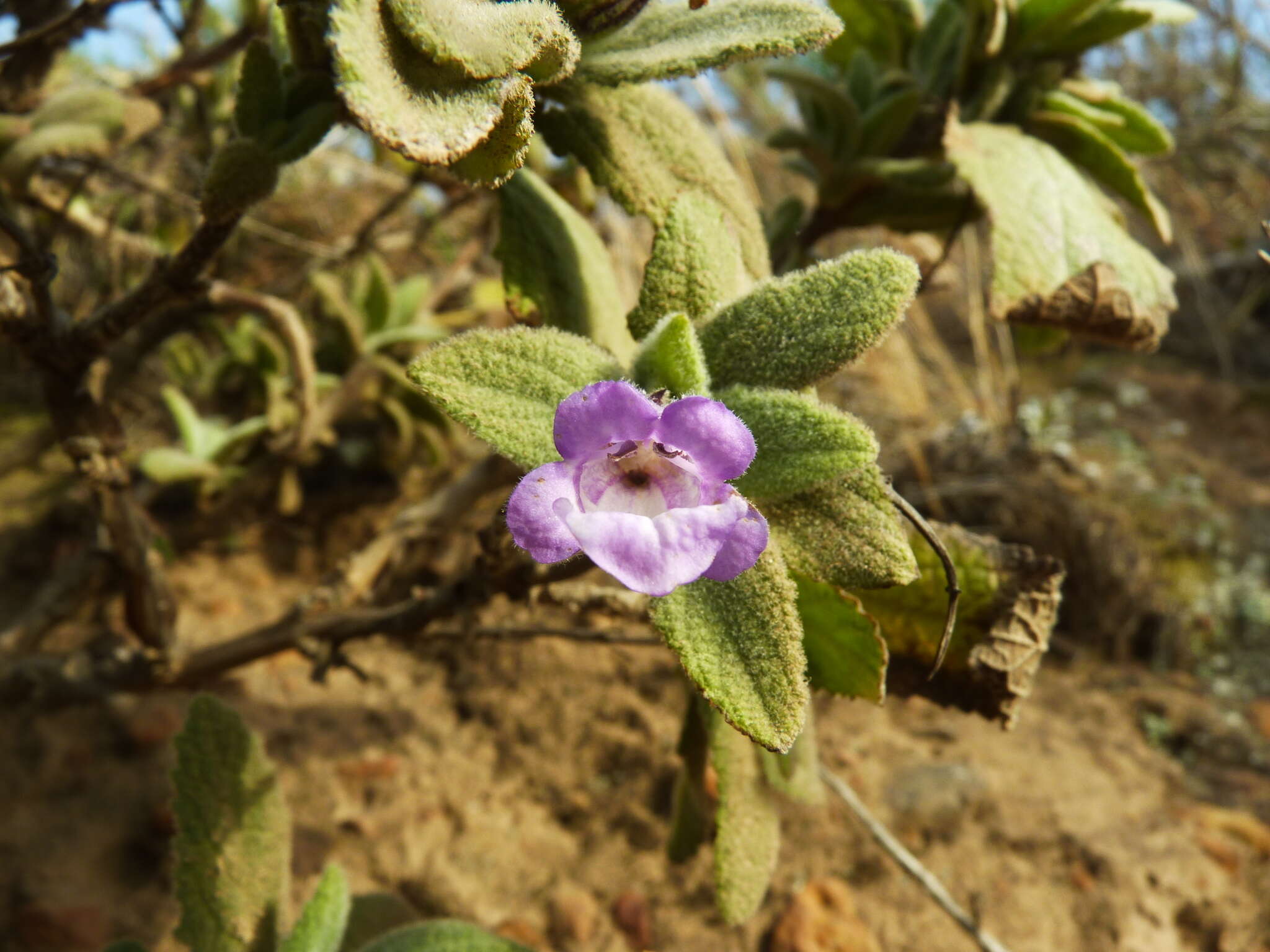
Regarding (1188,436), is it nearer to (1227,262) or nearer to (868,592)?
(1227,262)

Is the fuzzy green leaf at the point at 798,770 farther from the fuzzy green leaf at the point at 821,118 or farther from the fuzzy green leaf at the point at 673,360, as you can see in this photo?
the fuzzy green leaf at the point at 821,118

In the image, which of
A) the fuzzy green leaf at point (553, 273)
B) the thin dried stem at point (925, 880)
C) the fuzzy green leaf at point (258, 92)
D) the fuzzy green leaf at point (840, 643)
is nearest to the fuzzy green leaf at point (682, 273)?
the fuzzy green leaf at point (553, 273)

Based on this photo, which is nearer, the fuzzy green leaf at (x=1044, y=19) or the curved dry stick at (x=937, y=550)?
the curved dry stick at (x=937, y=550)

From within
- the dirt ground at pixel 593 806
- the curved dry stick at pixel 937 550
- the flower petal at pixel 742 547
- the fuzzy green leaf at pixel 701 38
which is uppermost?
the fuzzy green leaf at pixel 701 38

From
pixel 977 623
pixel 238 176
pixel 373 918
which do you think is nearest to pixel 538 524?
pixel 238 176

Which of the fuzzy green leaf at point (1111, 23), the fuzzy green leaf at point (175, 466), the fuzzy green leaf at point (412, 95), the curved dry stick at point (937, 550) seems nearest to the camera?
the fuzzy green leaf at point (412, 95)

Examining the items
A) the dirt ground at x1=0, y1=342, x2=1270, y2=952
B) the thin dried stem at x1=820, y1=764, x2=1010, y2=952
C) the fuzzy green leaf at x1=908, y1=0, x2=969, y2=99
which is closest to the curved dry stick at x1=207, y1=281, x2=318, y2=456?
the dirt ground at x1=0, y1=342, x2=1270, y2=952
